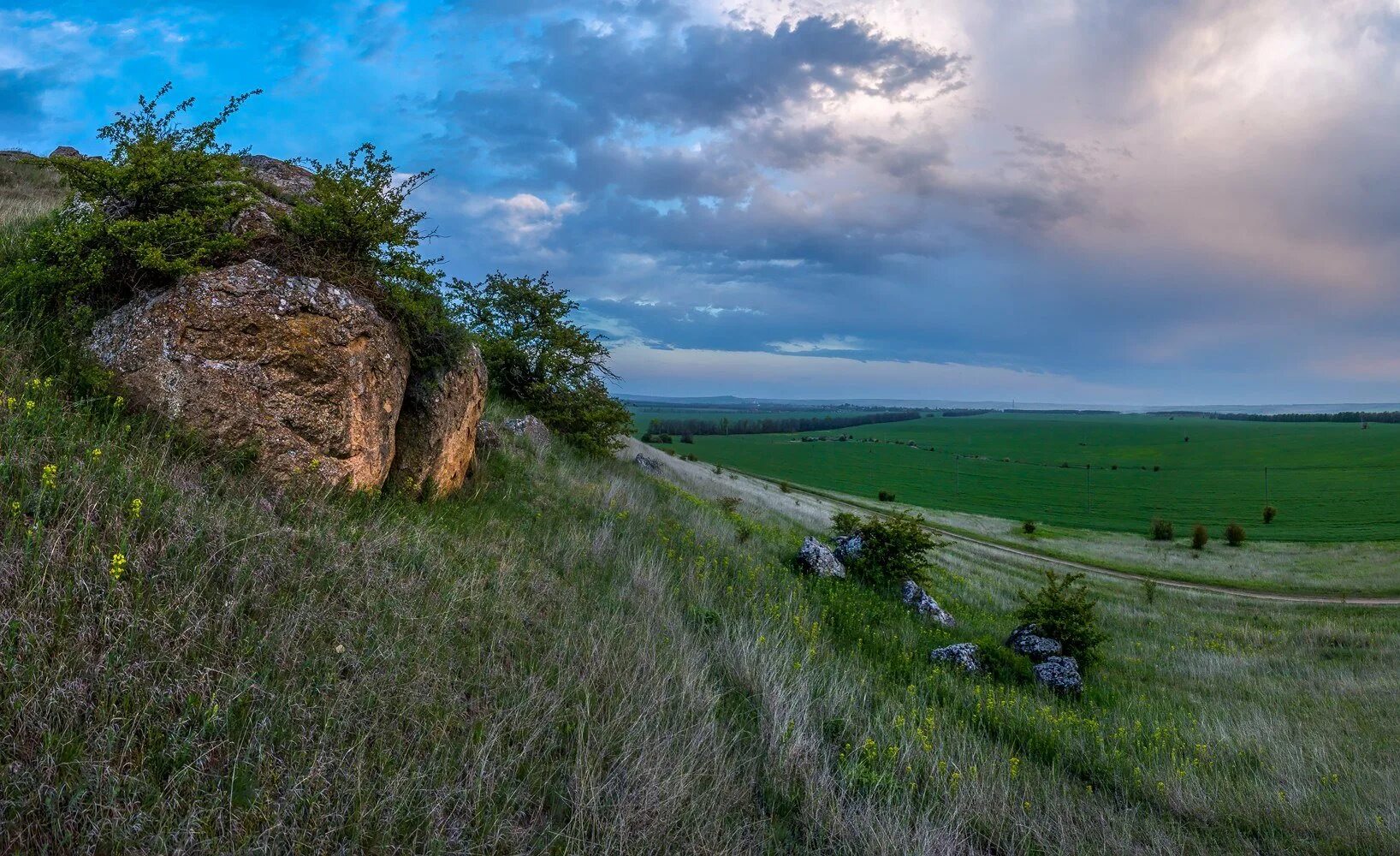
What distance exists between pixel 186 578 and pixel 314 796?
6.17 ft

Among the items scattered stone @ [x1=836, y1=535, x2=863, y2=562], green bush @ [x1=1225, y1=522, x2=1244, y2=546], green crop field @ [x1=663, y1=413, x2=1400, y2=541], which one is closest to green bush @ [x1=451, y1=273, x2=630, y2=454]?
scattered stone @ [x1=836, y1=535, x2=863, y2=562]

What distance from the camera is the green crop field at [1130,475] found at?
197 ft

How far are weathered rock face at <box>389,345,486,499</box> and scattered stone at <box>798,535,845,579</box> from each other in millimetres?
6665

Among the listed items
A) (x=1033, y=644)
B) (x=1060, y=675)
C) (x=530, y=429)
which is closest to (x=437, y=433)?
(x=530, y=429)

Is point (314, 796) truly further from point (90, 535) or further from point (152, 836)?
point (90, 535)

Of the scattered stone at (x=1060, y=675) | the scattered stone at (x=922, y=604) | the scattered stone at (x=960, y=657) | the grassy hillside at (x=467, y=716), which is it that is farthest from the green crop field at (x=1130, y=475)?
the grassy hillside at (x=467, y=716)

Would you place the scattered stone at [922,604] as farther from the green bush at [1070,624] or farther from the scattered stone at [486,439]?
the scattered stone at [486,439]

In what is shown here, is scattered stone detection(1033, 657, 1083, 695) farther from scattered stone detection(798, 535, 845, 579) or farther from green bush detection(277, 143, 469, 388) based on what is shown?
green bush detection(277, 143, 469, 388)

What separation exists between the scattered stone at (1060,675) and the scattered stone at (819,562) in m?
3.72

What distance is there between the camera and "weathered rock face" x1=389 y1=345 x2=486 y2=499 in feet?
25.5

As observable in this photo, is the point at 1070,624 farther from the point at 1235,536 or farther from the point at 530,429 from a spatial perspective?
the point at 1235,536

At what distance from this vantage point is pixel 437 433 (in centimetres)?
798

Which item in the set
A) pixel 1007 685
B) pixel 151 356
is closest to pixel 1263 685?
pixel 1007 685

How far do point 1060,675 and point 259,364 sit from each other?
11329 mm
